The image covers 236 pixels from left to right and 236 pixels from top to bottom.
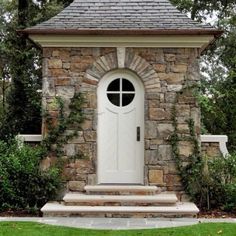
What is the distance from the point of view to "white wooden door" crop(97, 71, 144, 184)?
31.1ft

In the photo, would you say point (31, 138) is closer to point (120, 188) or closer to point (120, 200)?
point (120, 188)

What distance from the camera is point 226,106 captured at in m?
14.7

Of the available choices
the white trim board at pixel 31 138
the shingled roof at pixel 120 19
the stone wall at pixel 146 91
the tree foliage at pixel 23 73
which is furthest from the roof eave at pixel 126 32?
the white trim board at pixel 31 138

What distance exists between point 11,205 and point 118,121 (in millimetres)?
2607

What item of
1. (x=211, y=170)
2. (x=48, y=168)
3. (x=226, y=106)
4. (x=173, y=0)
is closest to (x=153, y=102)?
(x=211, y=170)

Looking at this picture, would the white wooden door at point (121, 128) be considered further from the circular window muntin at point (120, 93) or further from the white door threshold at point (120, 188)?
the white door threshold at point (120, 188)

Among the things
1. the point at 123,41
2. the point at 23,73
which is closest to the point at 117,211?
the point at 123,41

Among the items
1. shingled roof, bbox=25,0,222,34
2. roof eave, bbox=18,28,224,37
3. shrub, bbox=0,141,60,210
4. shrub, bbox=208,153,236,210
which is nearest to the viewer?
shrub, bbox=0,141,60,210

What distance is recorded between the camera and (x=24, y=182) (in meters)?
8.71

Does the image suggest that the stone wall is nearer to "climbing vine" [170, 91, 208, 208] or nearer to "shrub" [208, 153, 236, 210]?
"climbing vine" [170, 91, 208, 208]

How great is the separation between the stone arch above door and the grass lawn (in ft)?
10.3

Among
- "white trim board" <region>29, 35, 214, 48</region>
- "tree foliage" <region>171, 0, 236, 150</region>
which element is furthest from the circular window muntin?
"tree foliage" <region>171, 0, 236, 150</region>

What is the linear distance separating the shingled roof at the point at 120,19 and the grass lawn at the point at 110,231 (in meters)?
3.75

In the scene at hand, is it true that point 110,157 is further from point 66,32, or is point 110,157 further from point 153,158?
point 66,32
